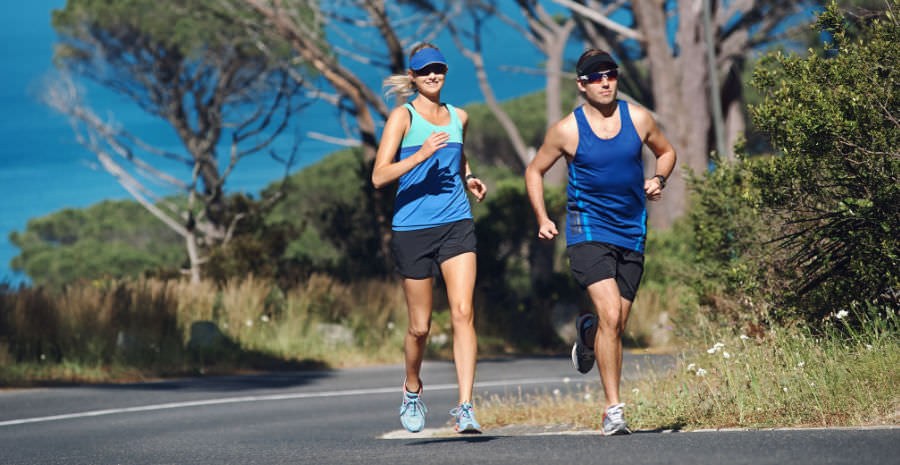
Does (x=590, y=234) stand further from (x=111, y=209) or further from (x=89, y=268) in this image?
(x=111, y=209)

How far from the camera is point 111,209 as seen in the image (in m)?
50.7

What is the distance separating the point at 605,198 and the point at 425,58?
1.43 meters

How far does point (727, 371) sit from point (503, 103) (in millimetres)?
42861

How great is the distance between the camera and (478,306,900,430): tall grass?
6.47m

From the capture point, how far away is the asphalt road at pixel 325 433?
5477 mm

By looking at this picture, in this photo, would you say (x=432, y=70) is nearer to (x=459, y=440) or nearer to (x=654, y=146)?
(x=654, y=146)

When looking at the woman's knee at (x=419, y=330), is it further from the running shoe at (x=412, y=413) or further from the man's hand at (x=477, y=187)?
the man's hand at (x=477, y=187)

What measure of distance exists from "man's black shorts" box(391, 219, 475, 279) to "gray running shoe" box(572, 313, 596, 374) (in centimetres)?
90

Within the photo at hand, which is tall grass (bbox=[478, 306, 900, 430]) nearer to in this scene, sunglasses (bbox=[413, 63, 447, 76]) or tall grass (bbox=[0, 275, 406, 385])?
sunglasses (bbox=[413, 63, 447, 76])

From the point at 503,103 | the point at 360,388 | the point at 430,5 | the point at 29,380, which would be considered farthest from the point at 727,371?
the point at 503,103

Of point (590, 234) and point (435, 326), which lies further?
point (435, 326)

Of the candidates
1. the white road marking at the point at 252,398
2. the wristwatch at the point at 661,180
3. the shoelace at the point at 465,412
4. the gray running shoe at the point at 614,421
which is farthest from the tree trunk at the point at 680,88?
Result: the shoelace at the point at 465,412

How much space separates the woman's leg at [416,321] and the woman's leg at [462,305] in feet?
0.62

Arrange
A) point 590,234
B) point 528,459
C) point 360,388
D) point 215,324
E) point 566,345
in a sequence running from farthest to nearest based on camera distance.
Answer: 1. point 566,345
2. point 215,324
3. point 360,388
4. point 590,234
5. point 528,459
